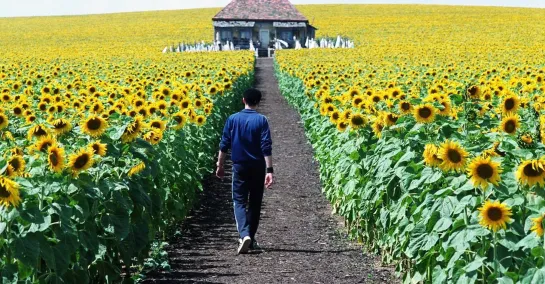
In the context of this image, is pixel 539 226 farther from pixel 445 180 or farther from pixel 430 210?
pixel 445 180

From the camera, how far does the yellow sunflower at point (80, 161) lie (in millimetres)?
5602

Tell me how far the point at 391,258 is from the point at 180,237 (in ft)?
8.61

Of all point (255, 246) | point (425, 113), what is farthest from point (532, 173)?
point (255, 246)

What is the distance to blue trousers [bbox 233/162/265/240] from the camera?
847 cm

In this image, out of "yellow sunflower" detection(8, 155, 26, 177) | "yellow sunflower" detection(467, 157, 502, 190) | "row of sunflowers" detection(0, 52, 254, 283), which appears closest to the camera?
"yellow sunflower" detection(467, 157, 502, 190)

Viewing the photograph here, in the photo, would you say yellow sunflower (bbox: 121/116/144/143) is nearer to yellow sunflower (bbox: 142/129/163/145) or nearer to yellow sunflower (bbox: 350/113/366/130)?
yellow sunflower (bbox: 142/129/163/145)

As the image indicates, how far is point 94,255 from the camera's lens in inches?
231

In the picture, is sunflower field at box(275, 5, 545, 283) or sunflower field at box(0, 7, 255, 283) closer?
sunflower field at box(275, 5, 545, 283)

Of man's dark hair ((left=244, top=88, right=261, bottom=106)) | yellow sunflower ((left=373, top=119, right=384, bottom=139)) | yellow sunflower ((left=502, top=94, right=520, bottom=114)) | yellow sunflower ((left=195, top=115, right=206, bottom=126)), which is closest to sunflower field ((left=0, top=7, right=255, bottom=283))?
yellow sunflower ((left=195, top=115, right=206, bottom=126))

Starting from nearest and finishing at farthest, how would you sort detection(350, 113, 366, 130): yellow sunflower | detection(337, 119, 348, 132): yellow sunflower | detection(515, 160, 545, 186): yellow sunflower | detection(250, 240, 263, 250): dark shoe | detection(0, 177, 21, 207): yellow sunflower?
detection(515, 160, 545, 186): yellow sunflower < detection(0, 177, 21, 207): yellow sunflower < detection(350, 113, 366, 130): yellow sunflower < detection(250, 240, 263, 250): dark shoe < detection(337, 119, 348, 132): yellow sunflower

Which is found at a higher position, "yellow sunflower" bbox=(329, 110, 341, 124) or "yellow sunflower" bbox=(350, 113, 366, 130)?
"yellow sunflower" bbox=(350, 113, 366, 130)

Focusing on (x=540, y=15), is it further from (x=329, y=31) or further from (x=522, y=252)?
(x=522, y=252)

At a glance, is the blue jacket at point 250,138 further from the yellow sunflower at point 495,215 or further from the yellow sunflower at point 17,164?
the yellow sunflower at point 495,215

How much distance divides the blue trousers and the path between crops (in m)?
0.31
